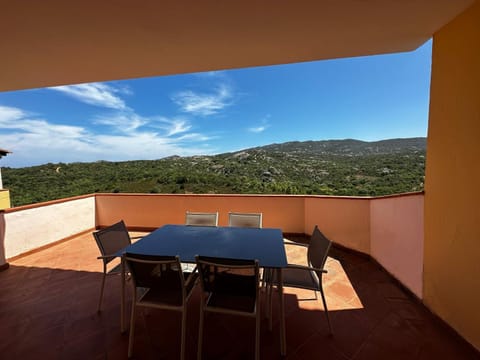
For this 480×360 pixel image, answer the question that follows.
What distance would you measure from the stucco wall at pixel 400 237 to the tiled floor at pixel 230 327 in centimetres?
20

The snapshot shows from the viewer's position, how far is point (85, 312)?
1.98 metres

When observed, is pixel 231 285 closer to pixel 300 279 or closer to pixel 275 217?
pixel 300 279

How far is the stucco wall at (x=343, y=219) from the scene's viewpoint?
3.16 metres

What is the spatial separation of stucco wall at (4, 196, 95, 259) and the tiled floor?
105 cm

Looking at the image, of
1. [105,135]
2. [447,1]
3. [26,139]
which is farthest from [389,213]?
[105,135]

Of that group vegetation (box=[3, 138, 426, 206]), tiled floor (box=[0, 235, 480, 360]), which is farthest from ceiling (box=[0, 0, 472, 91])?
vegetation (box=[3, 138, 426, 206])

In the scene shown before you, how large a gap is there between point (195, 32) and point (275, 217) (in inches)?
132

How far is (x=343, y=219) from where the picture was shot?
3414mm

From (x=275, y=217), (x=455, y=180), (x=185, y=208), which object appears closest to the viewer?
(x=455, y=180)

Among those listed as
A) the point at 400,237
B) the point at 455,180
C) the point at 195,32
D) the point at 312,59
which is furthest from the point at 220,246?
the point at 312,59

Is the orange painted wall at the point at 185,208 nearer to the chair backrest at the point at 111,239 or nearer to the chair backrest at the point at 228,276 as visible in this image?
the chair backrest at the point at 111,239

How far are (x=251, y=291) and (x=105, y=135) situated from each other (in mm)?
14922

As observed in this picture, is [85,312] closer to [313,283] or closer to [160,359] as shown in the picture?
[160,359]

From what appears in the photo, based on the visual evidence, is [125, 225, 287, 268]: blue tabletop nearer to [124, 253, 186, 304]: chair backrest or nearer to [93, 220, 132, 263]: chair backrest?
[124, 253, 186, 304]: chair backrest
